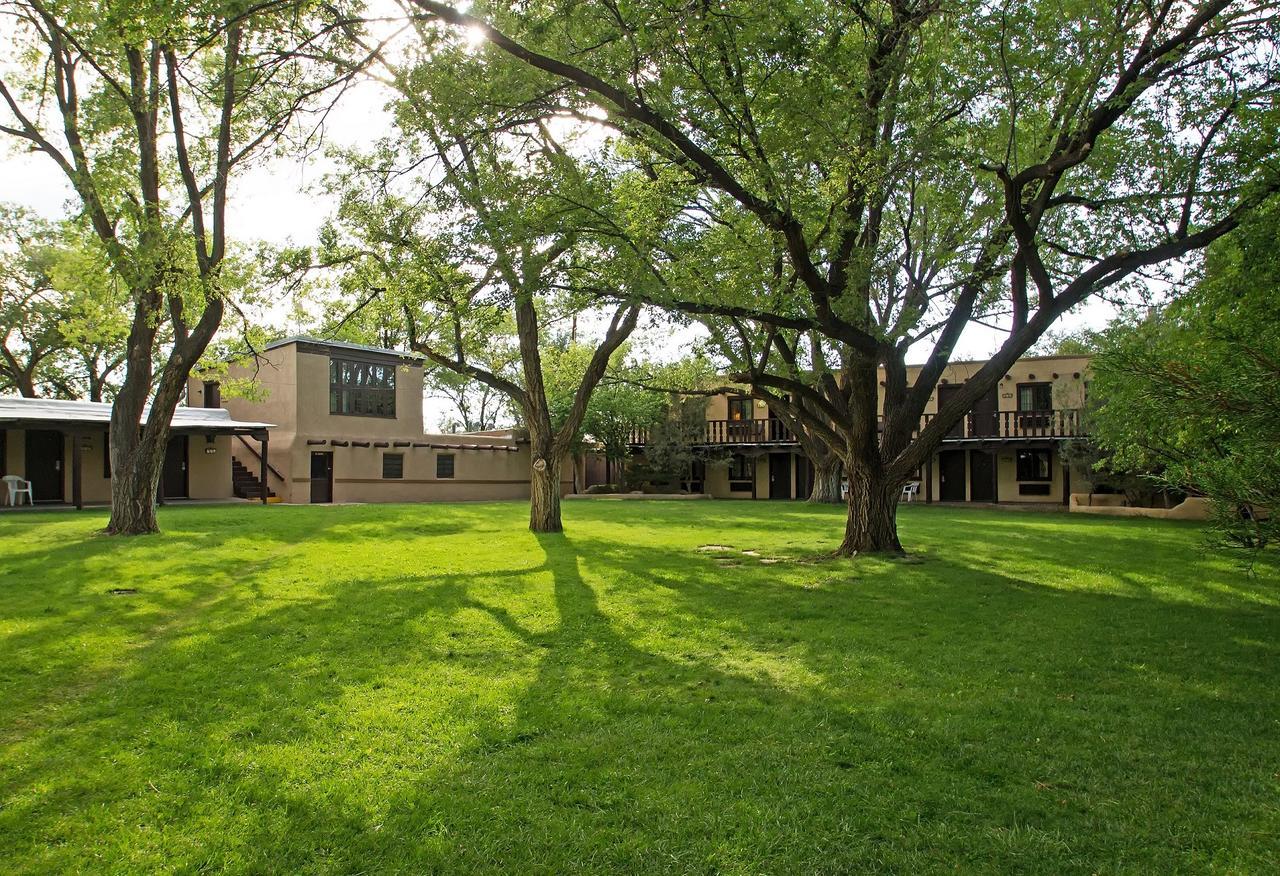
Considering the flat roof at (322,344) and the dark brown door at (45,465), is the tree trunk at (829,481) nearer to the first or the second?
the flat roof at (322,344)

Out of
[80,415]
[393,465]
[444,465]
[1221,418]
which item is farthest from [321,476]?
[1221,418]

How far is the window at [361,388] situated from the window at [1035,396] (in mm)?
A: 24429

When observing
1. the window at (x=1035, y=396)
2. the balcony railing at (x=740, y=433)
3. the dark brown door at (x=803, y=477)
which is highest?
the window at (x=1035, y=396)

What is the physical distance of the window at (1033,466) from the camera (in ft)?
99.8

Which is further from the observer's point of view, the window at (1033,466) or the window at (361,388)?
the window at (1033,466)

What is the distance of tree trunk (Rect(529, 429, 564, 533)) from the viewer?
15742 millimetres

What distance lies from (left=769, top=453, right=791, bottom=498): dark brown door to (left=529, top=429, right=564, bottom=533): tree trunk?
69.0 ft

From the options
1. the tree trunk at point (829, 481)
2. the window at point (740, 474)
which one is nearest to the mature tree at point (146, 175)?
the tree trunk at point (829, 481)

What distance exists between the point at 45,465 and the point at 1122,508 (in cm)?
3296

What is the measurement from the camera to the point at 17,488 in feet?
75.0

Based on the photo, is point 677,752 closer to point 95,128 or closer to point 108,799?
point 108,799

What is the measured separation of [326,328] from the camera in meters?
16.2

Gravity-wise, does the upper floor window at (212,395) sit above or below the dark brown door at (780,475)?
above

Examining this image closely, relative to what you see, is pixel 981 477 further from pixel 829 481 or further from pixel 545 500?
pixel 545 500
